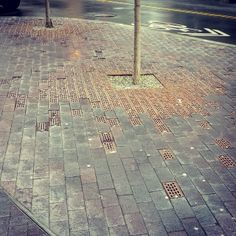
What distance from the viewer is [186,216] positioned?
4.35 meters

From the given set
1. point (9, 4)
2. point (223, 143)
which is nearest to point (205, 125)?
point (223, 143)

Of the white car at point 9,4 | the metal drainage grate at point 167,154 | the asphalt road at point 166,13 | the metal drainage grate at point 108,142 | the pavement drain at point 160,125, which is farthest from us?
the white car at point 9,4

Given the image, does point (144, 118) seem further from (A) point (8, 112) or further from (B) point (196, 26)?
(B) point (196, 26)

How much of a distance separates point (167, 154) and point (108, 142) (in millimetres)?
1019

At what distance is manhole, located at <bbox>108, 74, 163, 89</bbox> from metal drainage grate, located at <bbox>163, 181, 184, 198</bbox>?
3.90 meters

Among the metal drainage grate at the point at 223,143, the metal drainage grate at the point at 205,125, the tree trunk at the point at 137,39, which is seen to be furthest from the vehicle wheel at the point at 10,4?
the metal drainage grate at the point at 223,143

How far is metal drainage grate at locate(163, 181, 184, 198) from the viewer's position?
186 inches

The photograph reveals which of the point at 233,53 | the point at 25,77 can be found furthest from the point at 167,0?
the point at 25,77

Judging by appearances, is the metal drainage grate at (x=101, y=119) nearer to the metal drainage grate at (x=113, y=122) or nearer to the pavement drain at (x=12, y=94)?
the metal drainage grate at (x=113, y=122)

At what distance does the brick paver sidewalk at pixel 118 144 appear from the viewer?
4.38 meters

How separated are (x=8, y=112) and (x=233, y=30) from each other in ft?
37.6

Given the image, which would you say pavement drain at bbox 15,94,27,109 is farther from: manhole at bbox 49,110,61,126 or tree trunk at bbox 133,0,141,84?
tree trunk at bbox 133,0,141,84

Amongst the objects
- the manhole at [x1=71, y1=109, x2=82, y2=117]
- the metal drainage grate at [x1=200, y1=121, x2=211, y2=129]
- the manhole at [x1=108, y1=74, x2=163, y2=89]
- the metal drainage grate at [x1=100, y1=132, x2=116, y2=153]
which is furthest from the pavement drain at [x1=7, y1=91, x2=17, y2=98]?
the metal drainage grate at [x1=200, y1=121, x2=211, y2=129]

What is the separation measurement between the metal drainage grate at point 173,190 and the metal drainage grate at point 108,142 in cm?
118
